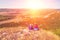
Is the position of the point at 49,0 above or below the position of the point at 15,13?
above

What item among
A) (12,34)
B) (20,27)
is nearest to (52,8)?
(20,27)

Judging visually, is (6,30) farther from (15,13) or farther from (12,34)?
(15,13)

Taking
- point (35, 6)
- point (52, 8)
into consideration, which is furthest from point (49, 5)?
point (35, 6)

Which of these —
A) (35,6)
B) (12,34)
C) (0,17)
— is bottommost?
(12,34)

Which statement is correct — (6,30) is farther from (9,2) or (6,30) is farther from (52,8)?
(52,8)

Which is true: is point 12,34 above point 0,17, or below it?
below

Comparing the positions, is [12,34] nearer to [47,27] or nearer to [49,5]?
[47,27]

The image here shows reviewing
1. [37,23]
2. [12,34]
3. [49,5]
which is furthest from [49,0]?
[12,34]
